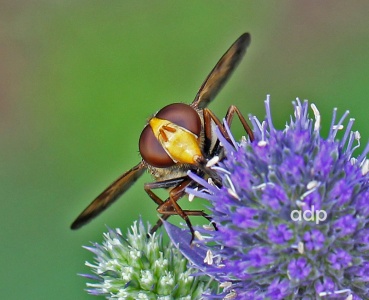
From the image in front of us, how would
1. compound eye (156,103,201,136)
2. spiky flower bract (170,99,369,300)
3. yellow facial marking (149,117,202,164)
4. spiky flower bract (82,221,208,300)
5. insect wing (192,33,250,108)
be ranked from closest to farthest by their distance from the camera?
spiky flower bract (170,99,369,300) < yellow facial marking (149,117,202,164) < compound eye (156,103,201,136) < spiky flower bract (82,221,208,300) < insect wing (192,33,250,108)

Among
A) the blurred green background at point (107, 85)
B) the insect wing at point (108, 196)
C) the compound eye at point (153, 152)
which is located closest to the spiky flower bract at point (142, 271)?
the insect wing at point (108, 196)

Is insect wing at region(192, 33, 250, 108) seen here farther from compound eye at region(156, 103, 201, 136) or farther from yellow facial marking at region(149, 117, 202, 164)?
yellow facial marking at region(149, 117, 202, 164)

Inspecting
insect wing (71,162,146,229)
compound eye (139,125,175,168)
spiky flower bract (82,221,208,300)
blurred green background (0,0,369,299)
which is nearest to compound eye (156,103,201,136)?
compound eye (139,125,175,168)

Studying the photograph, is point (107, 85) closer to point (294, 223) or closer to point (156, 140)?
point (156, 140)

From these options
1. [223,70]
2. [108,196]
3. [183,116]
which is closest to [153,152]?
[183,116]

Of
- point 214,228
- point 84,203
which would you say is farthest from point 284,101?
point 214,228

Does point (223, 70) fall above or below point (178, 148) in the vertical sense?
above
